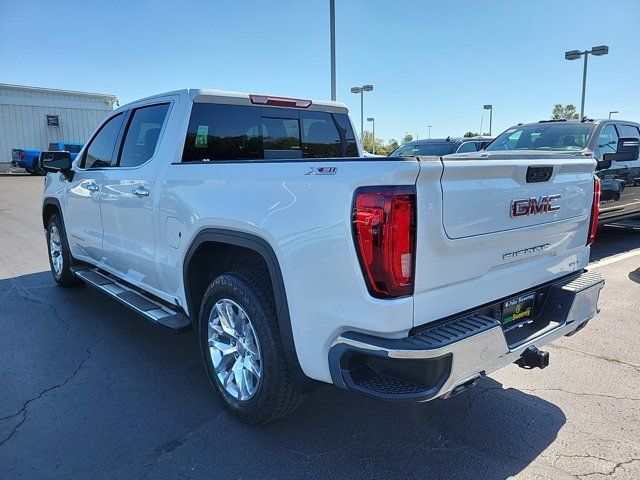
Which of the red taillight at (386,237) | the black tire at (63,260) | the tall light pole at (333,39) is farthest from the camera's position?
the tall light pole at (333,39)

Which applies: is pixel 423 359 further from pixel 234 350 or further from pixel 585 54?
pixel 585 54

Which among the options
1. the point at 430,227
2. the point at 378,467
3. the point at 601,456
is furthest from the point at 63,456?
the point at 601,456

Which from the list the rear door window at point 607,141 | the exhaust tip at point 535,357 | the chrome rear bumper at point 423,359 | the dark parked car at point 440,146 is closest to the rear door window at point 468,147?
the dark parked car at point 440,146

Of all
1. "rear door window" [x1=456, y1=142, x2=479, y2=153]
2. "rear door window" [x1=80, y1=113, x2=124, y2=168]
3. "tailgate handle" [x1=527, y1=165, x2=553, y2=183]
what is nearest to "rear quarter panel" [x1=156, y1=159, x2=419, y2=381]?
"tailgate handle" [x1=527, y1=165, x2=553, y2=183]

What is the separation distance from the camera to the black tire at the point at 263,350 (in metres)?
2.69

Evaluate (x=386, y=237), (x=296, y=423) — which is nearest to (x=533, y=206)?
(x=386, y=237)

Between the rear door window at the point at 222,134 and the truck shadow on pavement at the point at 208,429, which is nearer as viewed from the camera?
the truck shadow on pavement at the point at 208,429

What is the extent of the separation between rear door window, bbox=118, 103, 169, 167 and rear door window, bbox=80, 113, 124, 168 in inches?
11.5

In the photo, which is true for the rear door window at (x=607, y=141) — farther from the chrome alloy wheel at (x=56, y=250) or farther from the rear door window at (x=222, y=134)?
the chrome alloy wheel at (x=56, y=250)

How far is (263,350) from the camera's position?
2.71 meters

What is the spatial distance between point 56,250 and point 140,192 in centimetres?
302

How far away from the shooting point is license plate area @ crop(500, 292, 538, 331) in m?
2.75

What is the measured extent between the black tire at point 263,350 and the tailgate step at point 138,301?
2.18 ft

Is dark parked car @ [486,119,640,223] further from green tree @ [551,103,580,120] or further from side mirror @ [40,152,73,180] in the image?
green tree @ [551,103,580,120]
